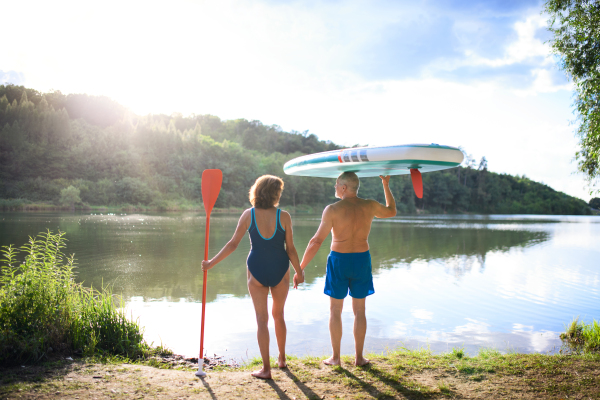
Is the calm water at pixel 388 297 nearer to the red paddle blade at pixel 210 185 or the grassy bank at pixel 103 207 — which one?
the red paddle blade at pixel 210 185

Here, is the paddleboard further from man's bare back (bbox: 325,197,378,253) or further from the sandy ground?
the sandy ground

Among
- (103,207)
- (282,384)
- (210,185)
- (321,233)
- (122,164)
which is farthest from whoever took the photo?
(122,164)

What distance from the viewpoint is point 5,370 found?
9.90ft

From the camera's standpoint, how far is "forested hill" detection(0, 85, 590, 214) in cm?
4747

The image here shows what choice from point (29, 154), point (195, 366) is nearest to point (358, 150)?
point (195, 366)

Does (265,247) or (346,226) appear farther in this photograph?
(346,226)

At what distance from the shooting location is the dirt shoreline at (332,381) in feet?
8.96

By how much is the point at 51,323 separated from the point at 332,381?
2608 mm

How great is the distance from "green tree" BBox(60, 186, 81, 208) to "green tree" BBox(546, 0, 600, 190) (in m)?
44.2

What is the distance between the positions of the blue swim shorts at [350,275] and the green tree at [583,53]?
6.92 meters

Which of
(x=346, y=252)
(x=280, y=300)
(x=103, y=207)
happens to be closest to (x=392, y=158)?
(x=346, y=252)

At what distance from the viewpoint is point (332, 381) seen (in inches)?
120

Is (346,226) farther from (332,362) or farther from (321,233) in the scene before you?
(332,362)

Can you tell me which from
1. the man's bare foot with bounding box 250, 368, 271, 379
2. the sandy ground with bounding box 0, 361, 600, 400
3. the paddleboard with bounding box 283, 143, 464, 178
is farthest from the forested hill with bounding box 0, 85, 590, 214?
the man's bare foot with bounding box 250, 368, 271, 379
